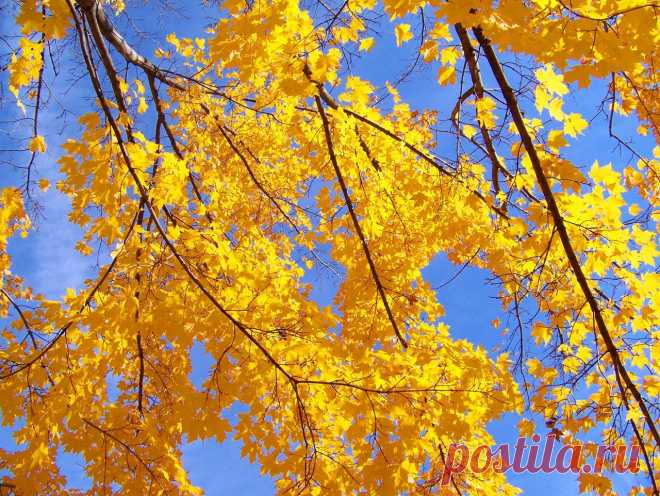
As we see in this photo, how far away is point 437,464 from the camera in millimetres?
3484

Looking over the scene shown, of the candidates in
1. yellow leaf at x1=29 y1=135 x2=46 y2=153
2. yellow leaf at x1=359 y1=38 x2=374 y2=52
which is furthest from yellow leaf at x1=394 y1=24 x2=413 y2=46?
yellow leaf at x1=29 y1=135 x2=46 y2=153

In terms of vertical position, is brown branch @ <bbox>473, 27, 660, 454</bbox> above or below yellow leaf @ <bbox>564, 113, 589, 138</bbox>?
below

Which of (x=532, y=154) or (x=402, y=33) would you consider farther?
(x=402, y=33)

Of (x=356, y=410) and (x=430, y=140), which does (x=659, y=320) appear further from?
(x=430, y=140)

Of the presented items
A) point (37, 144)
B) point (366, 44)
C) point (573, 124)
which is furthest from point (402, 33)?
point (37, 144)

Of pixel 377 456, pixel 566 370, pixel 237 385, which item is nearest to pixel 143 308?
pixel 237 385

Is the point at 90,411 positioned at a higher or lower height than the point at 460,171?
lower

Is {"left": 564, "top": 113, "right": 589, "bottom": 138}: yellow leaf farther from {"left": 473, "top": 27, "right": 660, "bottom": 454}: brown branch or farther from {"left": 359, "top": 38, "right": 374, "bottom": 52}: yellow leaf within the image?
{"left": 359, "top": 38, "right": 374, "bottom": 52}: yellow leaf

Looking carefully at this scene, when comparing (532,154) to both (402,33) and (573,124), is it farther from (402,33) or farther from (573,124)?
(402,33)

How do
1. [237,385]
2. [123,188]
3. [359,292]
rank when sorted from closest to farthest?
[123,188], [237,385], [359,292]

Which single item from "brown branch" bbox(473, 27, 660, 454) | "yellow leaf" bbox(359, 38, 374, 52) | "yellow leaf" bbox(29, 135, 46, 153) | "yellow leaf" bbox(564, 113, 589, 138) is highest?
"yellow leaf" bbox(359, 38, 374, 52)

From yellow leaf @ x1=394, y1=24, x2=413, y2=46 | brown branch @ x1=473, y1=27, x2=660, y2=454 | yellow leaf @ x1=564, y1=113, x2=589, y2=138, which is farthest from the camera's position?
yellow leaf @ x1=394, y1=24, x2=413, y2=46

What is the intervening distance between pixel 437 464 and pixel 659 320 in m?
1.86

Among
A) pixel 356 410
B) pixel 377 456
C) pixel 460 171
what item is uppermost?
pixel 460 171
